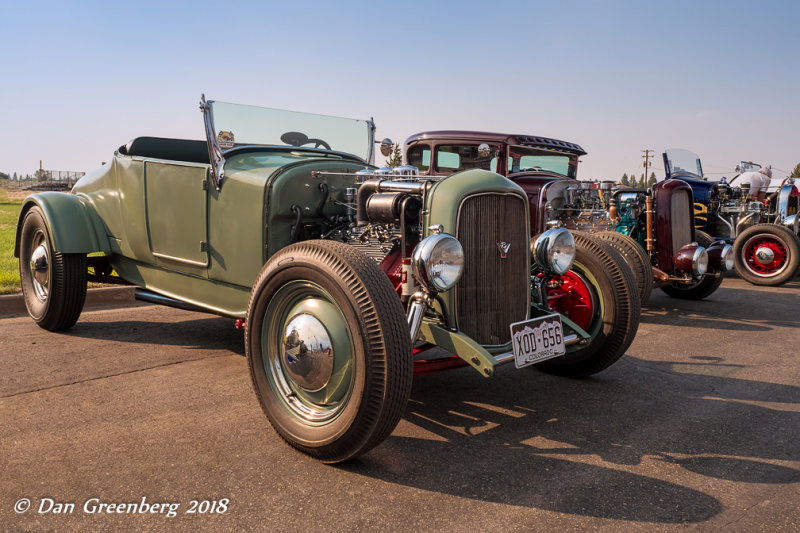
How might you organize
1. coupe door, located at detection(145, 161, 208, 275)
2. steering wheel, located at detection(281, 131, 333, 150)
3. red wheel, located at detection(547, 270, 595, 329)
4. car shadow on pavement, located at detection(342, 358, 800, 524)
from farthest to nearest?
1. steering wheel, located at detection(281, 131, 333, 150)
2. coupe door, located at detection(145, 161, 208, 275)
3. red wheel, located at detection(547, 270, 595, 329)
4. car shadow on pavement, located at detection(342, 358, 800, 524)

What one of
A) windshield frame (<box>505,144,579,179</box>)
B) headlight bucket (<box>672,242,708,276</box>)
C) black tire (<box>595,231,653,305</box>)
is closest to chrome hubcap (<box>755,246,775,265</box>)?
windshield frame (<box>505,144,579,179</box>)

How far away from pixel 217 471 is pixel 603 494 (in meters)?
1.54


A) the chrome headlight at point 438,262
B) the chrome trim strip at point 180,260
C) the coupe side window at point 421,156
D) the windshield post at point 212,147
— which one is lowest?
the chrome trim strip at point 180,260

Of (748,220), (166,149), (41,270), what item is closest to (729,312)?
(748,220)

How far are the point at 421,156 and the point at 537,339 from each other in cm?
524

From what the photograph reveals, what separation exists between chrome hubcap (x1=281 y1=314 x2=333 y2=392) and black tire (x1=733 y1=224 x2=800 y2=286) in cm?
745

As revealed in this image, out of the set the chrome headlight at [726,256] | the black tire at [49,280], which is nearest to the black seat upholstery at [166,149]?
the black tire at [49,280]

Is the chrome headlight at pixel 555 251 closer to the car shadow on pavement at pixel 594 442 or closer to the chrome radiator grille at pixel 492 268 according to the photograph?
the chrome radiator grille at pixel 492 268

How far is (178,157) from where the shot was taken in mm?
4836

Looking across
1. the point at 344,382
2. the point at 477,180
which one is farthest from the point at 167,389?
the point at 477,180

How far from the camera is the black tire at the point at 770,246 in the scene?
316 inches

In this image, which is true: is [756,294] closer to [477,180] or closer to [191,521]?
[477,180]

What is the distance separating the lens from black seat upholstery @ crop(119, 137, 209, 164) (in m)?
4.50

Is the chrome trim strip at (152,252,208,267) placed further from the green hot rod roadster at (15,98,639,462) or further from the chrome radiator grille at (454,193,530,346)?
the chrome radiator grille at (454,193,530,346)
